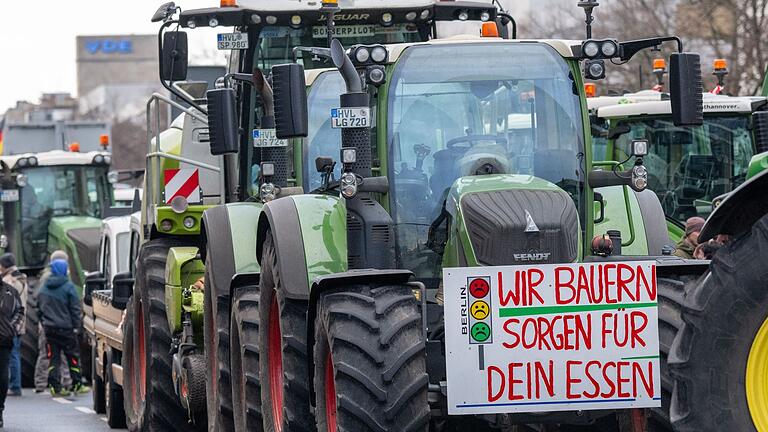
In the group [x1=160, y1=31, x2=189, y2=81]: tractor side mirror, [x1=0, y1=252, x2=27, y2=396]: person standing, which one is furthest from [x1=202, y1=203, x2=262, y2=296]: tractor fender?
[x1=0, y1=252, x2=27, y2=396]: person standing

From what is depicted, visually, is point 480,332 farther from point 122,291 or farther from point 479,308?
point 122,291

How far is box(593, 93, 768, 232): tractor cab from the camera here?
63.8 feet

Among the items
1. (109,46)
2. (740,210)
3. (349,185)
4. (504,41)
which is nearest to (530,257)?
(349,185)

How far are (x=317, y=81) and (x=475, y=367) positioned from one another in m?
3.31

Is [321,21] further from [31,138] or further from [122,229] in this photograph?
[31,138]

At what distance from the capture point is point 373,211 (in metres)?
10.6

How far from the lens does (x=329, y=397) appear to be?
9.91 meters

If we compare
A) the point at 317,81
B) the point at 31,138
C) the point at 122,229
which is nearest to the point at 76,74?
the point at 31,138

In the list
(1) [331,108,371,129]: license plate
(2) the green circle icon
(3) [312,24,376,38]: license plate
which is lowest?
(2) the green circle icon

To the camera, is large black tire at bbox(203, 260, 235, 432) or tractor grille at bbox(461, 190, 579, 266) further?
large black tire at bbox(203, 260, 235, 432)

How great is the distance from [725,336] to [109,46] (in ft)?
488

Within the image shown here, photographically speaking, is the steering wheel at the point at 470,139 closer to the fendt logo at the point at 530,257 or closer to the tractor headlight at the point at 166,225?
the fendt logo at the point at 530,257

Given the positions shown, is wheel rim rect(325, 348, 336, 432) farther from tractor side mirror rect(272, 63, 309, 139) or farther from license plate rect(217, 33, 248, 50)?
license plate rect(217, 33, 248, 50)

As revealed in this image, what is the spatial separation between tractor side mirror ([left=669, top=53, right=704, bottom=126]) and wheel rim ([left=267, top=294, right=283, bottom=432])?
2727 millimetres
